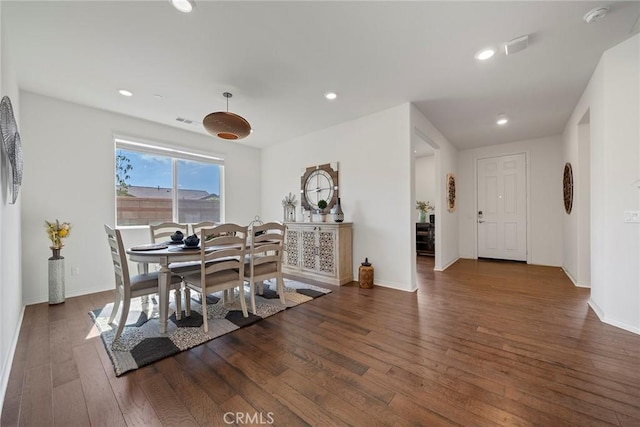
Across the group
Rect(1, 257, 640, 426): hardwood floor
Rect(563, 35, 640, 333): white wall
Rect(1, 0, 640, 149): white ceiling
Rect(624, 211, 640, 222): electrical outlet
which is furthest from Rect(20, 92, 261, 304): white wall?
Rect(624, 211, 640, 222): electrical outlet

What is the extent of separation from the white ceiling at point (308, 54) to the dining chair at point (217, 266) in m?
1.66

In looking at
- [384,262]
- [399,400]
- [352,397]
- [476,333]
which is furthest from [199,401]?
[384,262]

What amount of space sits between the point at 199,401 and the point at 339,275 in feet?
8.32

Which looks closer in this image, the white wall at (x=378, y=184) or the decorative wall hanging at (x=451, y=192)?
the white wall at (x=378, y=184)

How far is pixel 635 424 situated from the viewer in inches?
50.8

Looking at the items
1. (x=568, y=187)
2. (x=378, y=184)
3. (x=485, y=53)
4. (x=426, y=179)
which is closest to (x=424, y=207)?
(x=426, y=179)

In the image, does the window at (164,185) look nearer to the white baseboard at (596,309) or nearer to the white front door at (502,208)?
the white baseboard at (596,309)

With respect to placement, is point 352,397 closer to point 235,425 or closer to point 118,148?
point 235,425

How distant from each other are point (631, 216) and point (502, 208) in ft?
11.6

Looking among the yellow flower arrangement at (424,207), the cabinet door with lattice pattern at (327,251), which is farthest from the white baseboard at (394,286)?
the yellow flower arrangement at (424,207)

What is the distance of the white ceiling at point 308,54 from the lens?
6.09 feet

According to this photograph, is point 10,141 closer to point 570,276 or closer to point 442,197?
point 442,197

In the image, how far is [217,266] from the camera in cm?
240

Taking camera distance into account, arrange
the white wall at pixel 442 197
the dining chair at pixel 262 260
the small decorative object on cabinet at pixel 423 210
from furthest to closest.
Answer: the small decorative object on cabinet at pixel 423 210 < the white wall at pixel 442 197 < the dining chair at pixel 262 260
